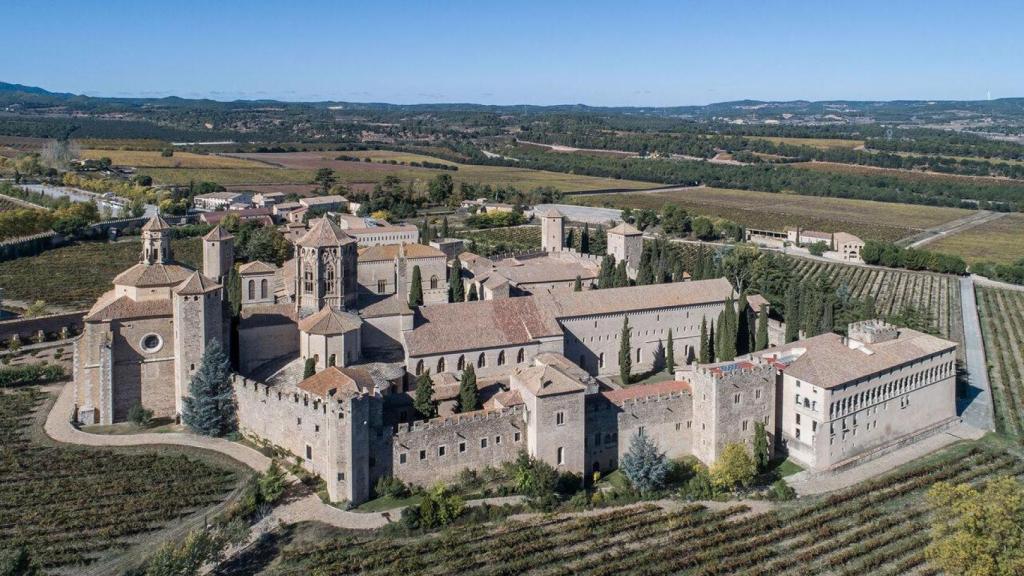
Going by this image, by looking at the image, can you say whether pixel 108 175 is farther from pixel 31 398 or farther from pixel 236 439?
pixel 236 439

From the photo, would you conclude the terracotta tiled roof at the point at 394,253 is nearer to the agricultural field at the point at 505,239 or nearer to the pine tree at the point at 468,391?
the agricultural field at the point at 505,239

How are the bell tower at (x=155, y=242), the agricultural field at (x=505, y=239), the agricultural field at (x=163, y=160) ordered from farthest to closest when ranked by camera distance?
the agricultural field at (x=163, y=160)
the agricultural field at (x=505, y=239)
the bell tower at (x=155, y=242)

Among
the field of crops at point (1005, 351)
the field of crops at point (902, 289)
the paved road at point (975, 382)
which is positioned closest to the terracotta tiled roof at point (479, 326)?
the paved road at point (975, 382)

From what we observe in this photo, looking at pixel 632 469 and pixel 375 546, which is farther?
pixel 632 469

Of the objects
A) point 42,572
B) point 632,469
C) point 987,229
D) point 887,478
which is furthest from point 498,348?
point 987,229

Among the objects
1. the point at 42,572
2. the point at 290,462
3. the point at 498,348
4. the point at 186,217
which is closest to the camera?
the point at 42,572

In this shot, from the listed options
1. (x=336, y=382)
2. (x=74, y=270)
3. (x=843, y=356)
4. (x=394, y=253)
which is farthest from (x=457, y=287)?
(x=74, y=270)

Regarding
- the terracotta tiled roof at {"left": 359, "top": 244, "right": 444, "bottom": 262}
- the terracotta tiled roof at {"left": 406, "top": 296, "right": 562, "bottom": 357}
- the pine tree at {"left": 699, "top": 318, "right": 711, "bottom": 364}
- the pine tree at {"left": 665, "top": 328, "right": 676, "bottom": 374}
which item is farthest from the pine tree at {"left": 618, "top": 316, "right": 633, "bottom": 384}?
the terracotta tiled roof at {"left": 359, "top": 244, "right": 444, "bottom": 262}
